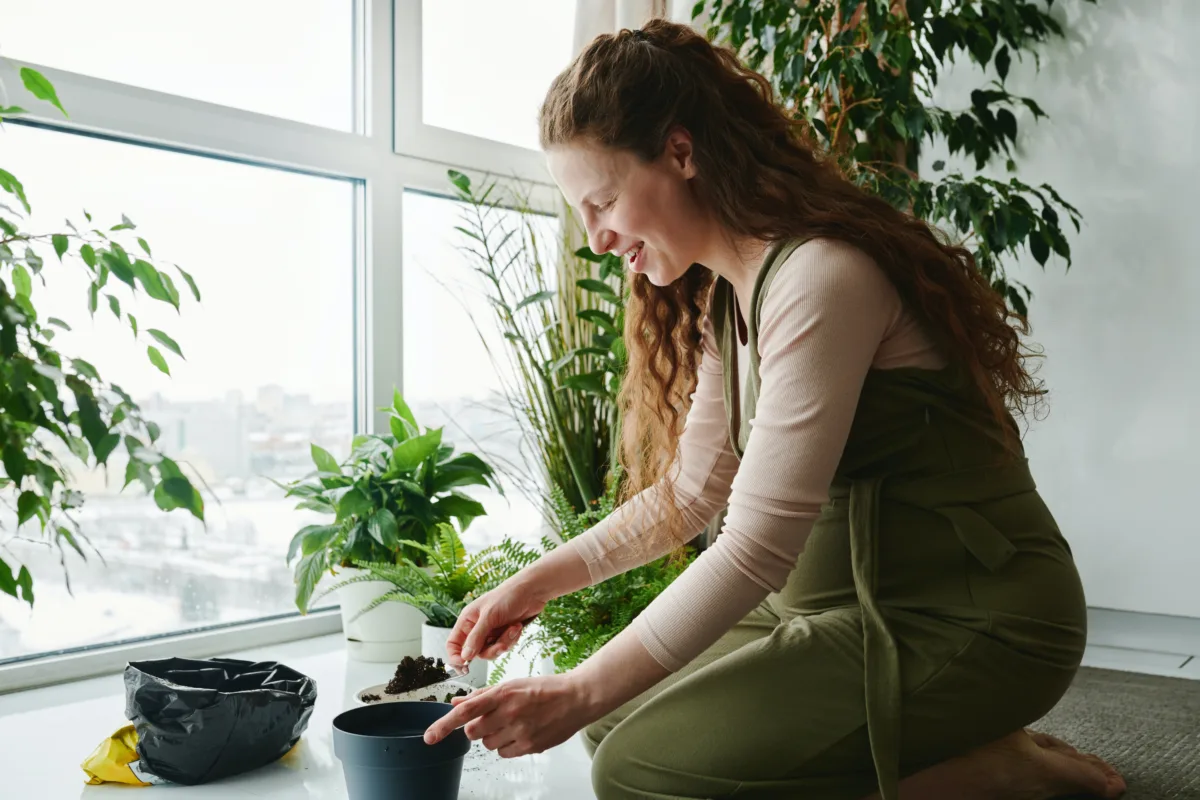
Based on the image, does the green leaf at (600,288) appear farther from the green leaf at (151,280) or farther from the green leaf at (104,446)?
the green leaf at (104,446)

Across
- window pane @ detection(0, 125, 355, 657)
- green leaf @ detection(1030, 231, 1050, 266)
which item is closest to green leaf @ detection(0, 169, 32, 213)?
window pane @ detection(0, 125, 355, 657)

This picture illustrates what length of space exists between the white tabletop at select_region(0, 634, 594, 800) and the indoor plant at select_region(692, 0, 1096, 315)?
1432 millimetres

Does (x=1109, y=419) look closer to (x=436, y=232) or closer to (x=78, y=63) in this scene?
(x=436, y=232)

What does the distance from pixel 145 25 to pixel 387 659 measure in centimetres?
146

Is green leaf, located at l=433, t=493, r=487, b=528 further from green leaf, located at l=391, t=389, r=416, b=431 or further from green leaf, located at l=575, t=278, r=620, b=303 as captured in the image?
green leaf, located at l=575, t=278, r=620, b=303

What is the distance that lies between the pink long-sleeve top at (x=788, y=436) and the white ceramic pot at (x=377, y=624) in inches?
52.5

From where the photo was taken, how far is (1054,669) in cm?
129

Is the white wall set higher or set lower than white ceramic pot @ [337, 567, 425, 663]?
higher

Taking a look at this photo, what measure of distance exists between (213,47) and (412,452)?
1.02 m

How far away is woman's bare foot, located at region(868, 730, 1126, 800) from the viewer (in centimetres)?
130

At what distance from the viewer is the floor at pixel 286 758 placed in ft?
5.40

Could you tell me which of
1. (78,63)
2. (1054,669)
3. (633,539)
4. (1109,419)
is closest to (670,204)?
(633,539)

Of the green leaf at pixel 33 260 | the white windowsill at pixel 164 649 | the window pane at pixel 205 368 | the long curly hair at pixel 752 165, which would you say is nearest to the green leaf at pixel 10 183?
the green leaf at pixel 33 260

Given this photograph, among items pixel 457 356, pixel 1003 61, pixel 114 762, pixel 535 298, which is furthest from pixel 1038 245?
pixel 114 762
